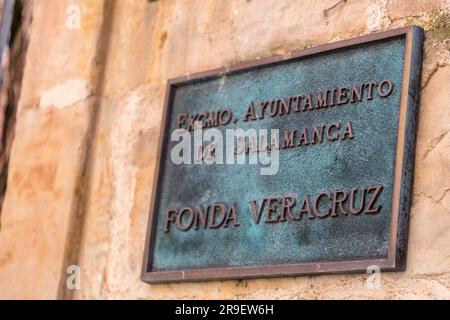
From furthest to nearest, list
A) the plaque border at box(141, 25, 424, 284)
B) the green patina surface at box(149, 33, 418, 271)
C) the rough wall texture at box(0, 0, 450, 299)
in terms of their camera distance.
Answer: the rough wall texture at box(0, 0, 450, 299) < the green patina surface at box(149, 33, 418, 271) < the plaque border at box(141, 25, 424, 284)

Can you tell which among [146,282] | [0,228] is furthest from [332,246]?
[0,228]

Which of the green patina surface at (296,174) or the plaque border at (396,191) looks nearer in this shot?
the plaque border at (396,191)

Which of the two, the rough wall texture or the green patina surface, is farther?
the rough wall texture

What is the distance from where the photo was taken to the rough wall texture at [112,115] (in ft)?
11.9

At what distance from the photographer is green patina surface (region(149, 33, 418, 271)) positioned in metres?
3.24

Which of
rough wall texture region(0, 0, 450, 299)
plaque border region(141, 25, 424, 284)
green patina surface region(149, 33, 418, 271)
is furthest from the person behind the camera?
rough wall texture region(0, 0, 450, 299)

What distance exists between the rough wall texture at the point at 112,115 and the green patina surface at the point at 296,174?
0.31 ft

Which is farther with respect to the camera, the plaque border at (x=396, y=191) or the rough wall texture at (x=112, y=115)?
the rough wall texture at (x=112, y=115)

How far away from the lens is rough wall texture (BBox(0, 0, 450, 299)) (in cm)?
364

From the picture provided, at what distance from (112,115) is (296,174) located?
1.10m

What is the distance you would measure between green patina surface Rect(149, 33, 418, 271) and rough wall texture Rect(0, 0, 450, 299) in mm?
94

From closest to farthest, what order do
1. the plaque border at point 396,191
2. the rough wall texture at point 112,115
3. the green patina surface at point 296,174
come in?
the plaque border at point 396,191, the green patina surface at point 296,174, the rough wall texture at point 112,115

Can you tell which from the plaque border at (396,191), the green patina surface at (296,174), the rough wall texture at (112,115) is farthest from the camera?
the rough wall texture at (112,115)

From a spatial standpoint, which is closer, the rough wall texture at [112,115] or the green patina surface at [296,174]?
the green patina surface at [296,174]
